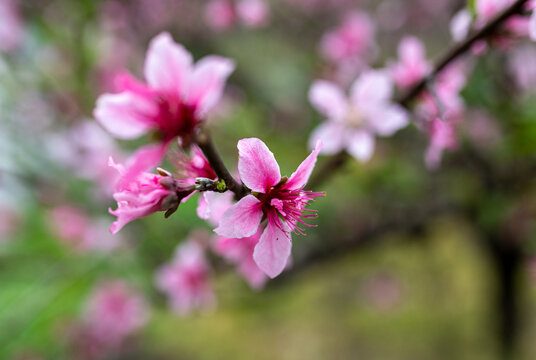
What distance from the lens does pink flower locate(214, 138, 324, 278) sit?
321mm

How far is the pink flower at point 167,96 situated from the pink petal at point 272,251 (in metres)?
0.11

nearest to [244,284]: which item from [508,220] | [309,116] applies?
[309,116]

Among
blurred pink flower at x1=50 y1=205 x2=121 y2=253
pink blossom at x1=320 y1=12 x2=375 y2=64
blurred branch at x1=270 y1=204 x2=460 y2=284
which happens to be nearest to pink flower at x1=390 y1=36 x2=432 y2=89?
pink blossom at x1=320 y1=12 x2=375 y2=64

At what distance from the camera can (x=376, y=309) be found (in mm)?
3188

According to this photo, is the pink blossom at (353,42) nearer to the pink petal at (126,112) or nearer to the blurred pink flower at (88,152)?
the blurred pink flower at (88,152)

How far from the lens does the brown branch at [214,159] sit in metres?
0.29

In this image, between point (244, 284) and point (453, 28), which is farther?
point (244, 284)

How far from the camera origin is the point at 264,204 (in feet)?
1.20

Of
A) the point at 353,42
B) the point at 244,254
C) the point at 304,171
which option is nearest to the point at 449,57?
the point at 304,171

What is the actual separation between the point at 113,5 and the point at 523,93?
151 cm

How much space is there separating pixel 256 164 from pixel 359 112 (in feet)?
1.21

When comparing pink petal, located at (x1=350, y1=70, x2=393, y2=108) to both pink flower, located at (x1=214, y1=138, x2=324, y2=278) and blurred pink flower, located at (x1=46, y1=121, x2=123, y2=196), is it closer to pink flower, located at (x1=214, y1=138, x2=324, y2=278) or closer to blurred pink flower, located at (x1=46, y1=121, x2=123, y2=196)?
pink flower, located at (x1=214, y1=138, x2=324, y2=278)

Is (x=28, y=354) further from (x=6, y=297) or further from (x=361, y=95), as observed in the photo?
(x=361, y=95)

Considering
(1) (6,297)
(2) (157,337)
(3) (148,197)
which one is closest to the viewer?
(3) (148,197)
